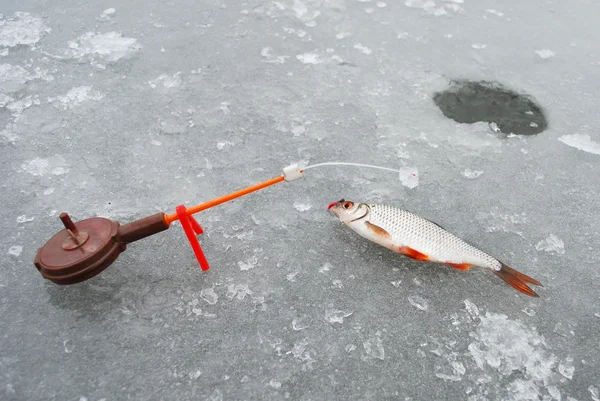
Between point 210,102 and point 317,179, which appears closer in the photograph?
point 317,179

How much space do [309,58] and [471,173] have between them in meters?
1.66

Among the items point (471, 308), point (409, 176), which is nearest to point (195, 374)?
point (471, 308)

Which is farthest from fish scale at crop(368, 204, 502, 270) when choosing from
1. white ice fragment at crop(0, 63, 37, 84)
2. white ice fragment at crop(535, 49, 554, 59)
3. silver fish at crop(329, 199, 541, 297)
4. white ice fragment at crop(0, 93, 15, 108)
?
white ice fragment at crop(0, 63, 37, 84)

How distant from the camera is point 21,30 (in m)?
3.73

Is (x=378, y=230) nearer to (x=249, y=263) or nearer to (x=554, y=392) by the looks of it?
(x=249, y=263)

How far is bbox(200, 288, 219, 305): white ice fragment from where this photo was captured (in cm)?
205

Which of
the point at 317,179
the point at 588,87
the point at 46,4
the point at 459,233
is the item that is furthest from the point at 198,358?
the point at 46,4

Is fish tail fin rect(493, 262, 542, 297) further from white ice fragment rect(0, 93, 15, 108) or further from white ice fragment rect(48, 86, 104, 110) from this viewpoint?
white ice fragment rect(0, 93, 15, 108)

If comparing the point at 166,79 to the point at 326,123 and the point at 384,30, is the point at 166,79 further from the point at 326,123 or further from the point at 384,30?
the point at 384,30

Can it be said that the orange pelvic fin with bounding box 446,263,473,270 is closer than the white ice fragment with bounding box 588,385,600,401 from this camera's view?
No

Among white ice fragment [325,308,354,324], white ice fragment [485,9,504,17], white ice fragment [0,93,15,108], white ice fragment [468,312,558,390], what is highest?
white ice fragment [0,93,15,108]

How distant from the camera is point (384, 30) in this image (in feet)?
13.0

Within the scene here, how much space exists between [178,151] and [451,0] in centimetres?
332

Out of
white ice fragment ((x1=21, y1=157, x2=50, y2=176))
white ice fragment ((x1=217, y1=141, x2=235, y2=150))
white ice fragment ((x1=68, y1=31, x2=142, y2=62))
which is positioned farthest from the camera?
white ice fragment ((x1=68, y1=31, x2=142, y2=62))
